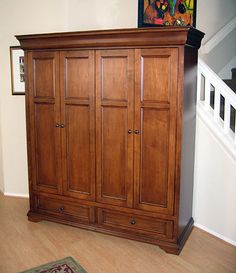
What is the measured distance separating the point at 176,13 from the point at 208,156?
167 centimetres

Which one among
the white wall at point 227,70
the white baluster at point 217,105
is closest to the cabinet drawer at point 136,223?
the white baluster at point 217,105

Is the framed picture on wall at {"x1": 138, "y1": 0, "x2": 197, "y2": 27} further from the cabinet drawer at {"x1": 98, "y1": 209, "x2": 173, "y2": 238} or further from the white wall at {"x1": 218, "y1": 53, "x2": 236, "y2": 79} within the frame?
the cabinet drawer at {"x1": 98, "y1": 209, "x2": 173, "y2": 238}

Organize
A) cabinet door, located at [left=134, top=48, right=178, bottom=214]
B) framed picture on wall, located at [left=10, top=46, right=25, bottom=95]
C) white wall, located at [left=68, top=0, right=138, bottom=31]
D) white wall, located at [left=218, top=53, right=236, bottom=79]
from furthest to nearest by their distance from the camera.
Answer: white wall, located at [left=218, top=53, right=236, bottom=79] < framed picture on wall, located at [left=10, top=46, right=25, bottom=95] < white wall, located at [left=68, top=0, right=138, bottom=31] < cabinet door, located at [left=134, top=48, right=178, bottom=214]

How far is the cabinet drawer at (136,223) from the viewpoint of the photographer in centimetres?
278

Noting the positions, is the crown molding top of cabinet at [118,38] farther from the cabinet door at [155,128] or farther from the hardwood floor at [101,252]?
the hardwood floor at [101,252]

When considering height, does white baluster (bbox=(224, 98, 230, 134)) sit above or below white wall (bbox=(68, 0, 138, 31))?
below

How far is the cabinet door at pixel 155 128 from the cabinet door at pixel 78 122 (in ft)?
1.38

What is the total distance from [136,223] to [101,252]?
0.38 metres

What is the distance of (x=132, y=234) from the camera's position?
2.89 m

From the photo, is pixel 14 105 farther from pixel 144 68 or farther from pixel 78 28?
pixel 144 68

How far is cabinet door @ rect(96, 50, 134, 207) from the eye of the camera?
2709 mm

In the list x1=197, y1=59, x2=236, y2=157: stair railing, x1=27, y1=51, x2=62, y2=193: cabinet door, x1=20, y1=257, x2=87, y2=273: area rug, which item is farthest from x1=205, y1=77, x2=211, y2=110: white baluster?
x1=20, y1=257, x2=87, y2=273: area rug

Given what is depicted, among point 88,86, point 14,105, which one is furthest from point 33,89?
point 14,105

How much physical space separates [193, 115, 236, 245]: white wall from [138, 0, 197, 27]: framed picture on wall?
1.20m
